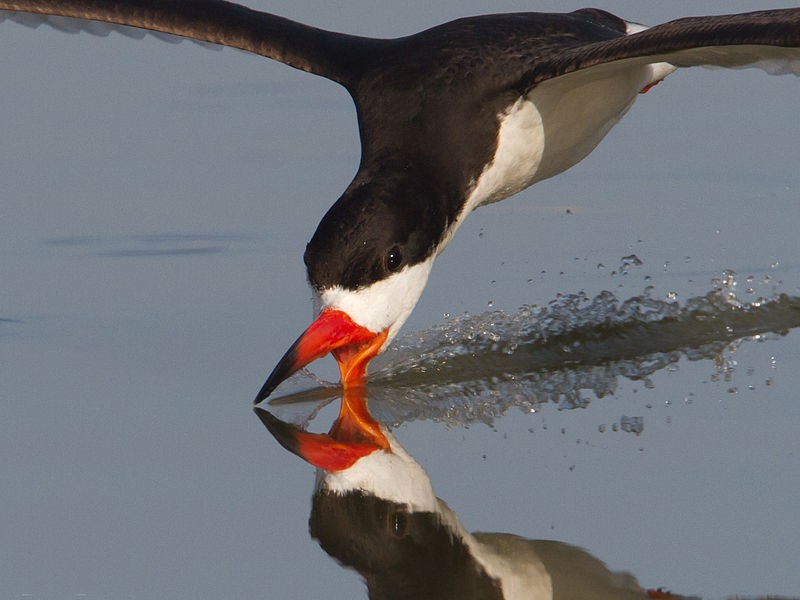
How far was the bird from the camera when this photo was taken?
17.3ft

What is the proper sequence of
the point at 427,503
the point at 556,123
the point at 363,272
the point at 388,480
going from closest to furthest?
the point at 427,503, the point at 388,480, the point at 363,272, the point at 556,123

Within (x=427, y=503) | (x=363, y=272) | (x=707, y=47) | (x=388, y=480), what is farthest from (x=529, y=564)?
(x=707, y=47)

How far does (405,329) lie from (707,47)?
5.44 ft

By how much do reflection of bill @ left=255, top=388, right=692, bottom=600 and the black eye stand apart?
2.41ft

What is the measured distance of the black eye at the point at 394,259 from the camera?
5344mm

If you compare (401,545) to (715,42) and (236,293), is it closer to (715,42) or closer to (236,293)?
(715,42)

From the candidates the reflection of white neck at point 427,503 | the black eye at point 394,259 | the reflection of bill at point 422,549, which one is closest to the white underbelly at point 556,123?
the black eye at point 394,259

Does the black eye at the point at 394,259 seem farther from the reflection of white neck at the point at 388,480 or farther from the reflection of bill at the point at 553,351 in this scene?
the reflection of white neck at the point at 388,480

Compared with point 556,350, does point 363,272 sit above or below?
above

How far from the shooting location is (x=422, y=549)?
4.14m

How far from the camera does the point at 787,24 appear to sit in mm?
4988

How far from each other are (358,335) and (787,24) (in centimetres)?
167

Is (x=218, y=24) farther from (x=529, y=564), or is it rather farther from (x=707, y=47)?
(x=529, y=564)

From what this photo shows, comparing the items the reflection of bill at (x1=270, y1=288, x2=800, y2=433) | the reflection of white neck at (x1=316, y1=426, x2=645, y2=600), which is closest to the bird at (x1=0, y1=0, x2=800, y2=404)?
the reflection of bill at (x1=270, y1=288, x2=800, y2=433)
